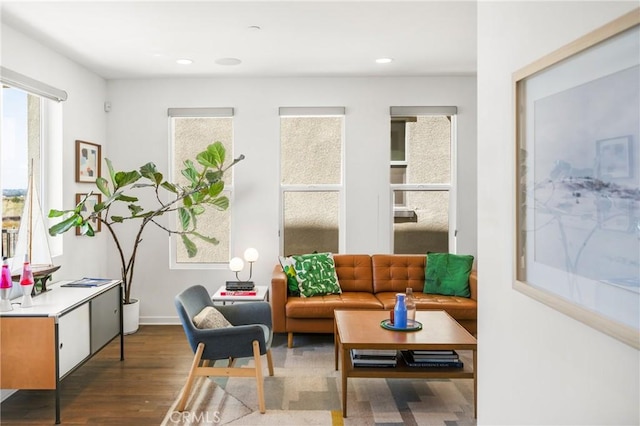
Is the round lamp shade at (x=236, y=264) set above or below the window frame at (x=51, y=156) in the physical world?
below

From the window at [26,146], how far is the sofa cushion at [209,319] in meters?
1.58

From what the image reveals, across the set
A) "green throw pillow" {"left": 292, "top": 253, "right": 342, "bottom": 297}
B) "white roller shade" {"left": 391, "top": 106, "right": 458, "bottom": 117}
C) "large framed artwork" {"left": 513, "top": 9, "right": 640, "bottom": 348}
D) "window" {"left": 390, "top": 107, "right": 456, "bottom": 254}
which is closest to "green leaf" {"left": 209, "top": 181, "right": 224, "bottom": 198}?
"green throw pillow" {"left": 292, "top": 253, "right": 342, "bottom": 297}

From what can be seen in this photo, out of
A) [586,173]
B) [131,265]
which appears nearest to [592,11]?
[586,173]

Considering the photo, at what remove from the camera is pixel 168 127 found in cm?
520

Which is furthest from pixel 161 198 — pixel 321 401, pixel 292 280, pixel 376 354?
pixel 376 354

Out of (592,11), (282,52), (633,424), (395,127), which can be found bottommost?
(633,424)

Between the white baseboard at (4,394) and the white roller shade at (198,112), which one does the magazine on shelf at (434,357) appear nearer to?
the white baseboard at (4,394)

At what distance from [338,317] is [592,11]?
119 inches

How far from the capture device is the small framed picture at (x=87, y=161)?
453cm

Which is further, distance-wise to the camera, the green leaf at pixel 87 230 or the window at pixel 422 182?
the window at pixel 422 182

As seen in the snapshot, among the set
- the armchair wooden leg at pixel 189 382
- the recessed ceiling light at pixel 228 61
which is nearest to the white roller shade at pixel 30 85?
the recessed ceiling light at pixel 228 61

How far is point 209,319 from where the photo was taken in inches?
128

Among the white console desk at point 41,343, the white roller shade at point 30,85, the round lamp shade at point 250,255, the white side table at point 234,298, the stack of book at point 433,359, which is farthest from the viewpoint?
the round lamp shade at point 250,255

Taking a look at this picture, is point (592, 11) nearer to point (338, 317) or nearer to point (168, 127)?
point (338, 317)
